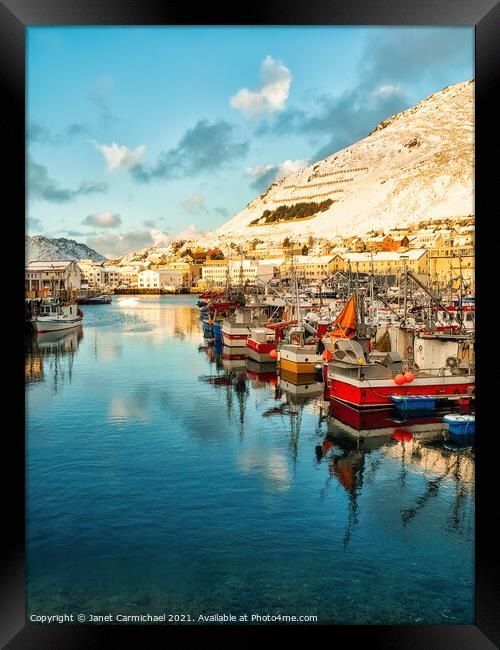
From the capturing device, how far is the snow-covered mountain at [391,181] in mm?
47688

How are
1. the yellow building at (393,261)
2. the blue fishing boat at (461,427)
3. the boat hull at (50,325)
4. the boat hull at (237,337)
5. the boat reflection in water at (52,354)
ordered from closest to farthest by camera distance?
the blue fishing boat at (461,427) < the boat reflection in water at (52,354) < the boat hull at (237,337) < the boat hull at (50,325) < the yellow building at (393,261)

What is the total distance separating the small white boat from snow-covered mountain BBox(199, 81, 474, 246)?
1096 inches

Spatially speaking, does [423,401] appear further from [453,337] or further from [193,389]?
[193,389]

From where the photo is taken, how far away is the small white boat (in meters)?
20.8

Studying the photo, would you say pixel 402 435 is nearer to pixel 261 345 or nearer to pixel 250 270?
pixel 261 345

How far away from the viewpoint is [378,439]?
7137mm

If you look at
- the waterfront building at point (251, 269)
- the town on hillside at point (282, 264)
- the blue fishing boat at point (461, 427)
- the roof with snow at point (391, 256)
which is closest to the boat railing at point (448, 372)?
the blue fishing boat at point (461, 427)

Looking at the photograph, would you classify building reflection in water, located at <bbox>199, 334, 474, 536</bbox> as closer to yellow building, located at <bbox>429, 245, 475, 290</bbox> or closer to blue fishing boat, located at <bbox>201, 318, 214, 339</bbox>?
blue fishing boat, located at <bbox>201, 318, 214, 339</bbox>

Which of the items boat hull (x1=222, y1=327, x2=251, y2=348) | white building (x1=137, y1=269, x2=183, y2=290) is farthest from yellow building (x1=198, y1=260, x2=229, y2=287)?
boat hull (x1=222, y1=327, x2=251, y2=348)

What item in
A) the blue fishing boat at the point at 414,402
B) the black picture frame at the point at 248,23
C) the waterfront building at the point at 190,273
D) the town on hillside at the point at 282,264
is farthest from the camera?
the waterfront building at the point at 190,273

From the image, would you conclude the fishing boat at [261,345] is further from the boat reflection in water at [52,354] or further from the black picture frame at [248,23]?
the black picture frame at [248,23]

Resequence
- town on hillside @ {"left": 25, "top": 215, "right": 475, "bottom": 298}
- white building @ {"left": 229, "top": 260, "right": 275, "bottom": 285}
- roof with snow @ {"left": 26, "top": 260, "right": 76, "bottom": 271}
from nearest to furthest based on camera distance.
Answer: roof with snow @ {"left": 26, "top": 260, "right": 76, "bottom": 271}, town on hillside @ {"left": 25, "top": 215, "right": 475, "bottom": 298}, white building @ {"left": 229, "top": 260, "right": 275, "bottom": 285}

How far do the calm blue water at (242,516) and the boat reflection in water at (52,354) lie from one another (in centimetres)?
310

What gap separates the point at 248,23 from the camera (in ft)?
8.95
